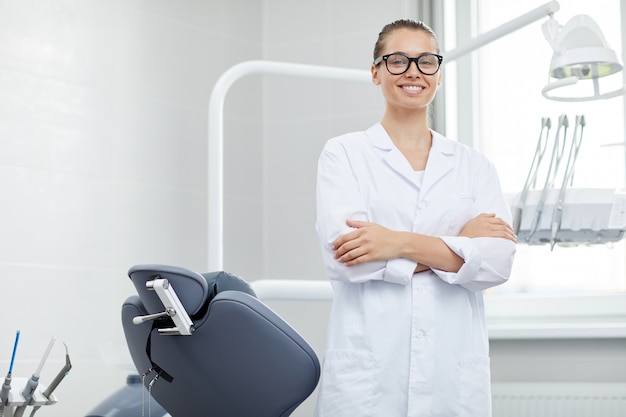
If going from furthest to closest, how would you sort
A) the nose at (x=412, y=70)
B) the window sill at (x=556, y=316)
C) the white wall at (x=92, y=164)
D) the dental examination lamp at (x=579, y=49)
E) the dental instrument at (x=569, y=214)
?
the window sill at (x=556, y=316) → the white wall at (x=92, y=164) → the dental instrument at (x=569, y=214) → the dental examination lamp at (x=579, y=49) → the nose at (x=412, y=70)

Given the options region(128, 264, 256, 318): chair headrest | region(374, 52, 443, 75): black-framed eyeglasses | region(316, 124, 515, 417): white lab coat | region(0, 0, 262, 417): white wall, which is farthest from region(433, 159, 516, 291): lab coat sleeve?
region(0, 0, 262, 417): white wall

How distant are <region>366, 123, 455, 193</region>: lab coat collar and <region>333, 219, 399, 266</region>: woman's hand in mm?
177

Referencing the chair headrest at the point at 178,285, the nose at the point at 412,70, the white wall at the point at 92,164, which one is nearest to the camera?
the chair headrest at the point at 178,285

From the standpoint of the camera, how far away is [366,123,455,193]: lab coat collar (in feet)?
6.09

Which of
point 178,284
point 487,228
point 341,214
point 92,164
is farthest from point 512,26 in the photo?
point 92,164

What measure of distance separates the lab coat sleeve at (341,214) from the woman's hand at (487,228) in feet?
0.52

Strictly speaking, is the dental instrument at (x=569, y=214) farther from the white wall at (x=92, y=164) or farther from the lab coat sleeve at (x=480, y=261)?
the white wall at (x=92, y=164)

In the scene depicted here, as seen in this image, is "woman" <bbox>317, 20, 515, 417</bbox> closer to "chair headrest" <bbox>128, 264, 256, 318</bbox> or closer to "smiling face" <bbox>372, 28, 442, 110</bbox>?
"smiling face" <bbox>372, 28, 442, 110</bbox>

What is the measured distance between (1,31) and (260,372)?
1709 millimetres

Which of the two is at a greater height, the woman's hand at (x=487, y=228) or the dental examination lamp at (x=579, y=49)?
the dental examination lamp at (x=579, y=49)

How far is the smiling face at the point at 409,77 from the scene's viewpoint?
184 cm

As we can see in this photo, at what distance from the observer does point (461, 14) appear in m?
3.55

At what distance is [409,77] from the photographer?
1843 millimetres

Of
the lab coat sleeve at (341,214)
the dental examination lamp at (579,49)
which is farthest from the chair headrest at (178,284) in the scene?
the dental examination lamp at (579,49)
